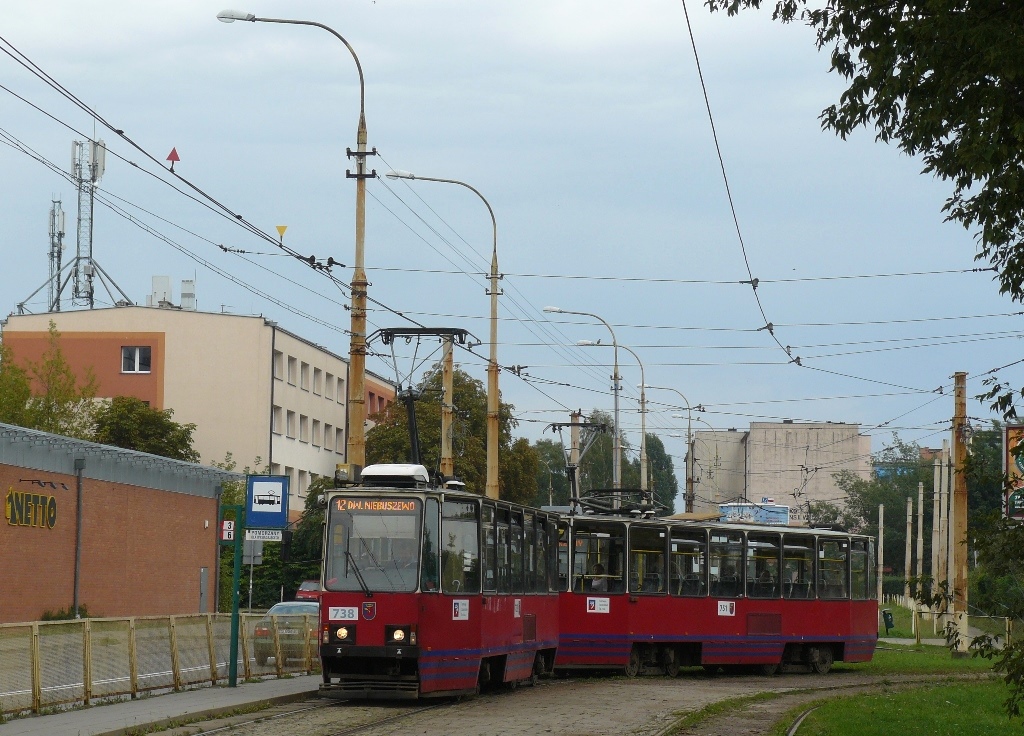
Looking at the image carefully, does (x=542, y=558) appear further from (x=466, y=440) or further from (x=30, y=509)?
(x=466, y=440)

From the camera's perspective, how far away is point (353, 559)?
19328 millimetres

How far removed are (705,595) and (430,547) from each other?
1037 cm

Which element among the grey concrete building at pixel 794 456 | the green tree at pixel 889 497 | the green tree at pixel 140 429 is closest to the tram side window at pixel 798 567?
the green tree at pixel 140 429

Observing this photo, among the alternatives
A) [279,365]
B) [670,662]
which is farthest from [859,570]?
[279,365]

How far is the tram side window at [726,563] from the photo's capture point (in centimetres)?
2852

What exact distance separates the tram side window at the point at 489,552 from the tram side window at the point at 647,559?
6784 mm

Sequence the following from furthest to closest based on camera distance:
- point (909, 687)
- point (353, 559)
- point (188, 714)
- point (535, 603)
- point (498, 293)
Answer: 1. point (498, 293)
2. point (909, 687)
3. point (535, 603)
4. point (353, 559)
5. point (188, 714)

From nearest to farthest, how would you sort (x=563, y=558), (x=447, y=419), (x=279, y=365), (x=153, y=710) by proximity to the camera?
(x=153, y=710), (x=563, y=558), (x=447, y=419), (x=279, y=365)

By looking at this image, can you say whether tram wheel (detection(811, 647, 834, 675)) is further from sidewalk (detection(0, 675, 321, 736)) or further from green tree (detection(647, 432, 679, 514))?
green tree (detection(647, 432, 679, 514))

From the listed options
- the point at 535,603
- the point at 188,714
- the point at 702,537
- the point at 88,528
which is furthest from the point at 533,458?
the point at 188,714

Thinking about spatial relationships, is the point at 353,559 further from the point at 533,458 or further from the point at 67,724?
the point at 533,458

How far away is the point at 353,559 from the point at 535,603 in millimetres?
5059

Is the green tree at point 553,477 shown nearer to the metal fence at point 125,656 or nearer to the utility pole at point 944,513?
the utility pole at point 944,513

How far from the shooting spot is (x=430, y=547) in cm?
1923
